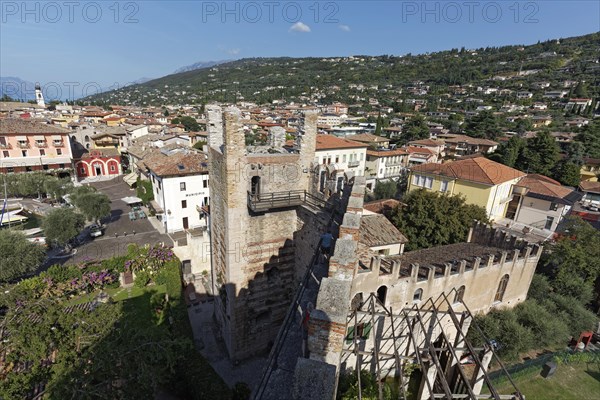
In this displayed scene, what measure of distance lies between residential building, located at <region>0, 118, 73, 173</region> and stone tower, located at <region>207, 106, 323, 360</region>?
45.6 meters

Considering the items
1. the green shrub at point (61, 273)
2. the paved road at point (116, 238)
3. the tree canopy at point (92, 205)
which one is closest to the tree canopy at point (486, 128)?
the paved road at point (116, 238)

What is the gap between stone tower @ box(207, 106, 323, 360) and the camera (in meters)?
12.5

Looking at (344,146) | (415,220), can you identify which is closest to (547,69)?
(344,146)

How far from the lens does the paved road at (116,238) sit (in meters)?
26.7

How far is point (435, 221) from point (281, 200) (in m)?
16.6

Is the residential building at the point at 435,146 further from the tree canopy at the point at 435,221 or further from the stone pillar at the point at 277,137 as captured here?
the stone pillar at the point at 277,137

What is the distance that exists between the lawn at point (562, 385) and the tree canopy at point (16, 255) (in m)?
28.4

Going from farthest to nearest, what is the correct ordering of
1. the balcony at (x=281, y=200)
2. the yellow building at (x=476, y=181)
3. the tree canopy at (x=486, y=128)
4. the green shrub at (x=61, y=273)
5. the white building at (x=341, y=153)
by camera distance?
the tree canopy at (x=486, y=128), the white building at (x=341, y=153), the yellow building at (x=476, y=181), the green shrub at (x=61, y=273), the balcony at (x=281, y=200)

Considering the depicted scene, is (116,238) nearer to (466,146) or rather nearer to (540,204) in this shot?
(540,204)

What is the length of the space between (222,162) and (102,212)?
80.8ft

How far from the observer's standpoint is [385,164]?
2082 inches

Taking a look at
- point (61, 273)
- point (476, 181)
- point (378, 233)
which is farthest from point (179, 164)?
point (476, 181)

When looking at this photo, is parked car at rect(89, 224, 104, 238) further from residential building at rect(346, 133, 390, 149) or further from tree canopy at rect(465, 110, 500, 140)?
tree canopy at rect(465, 110, 500, 140)

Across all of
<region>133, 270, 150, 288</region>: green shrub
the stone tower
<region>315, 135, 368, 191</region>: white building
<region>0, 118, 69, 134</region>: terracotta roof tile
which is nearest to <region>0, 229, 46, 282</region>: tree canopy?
<region>133, 270, 150, 288</region>: green shrub
